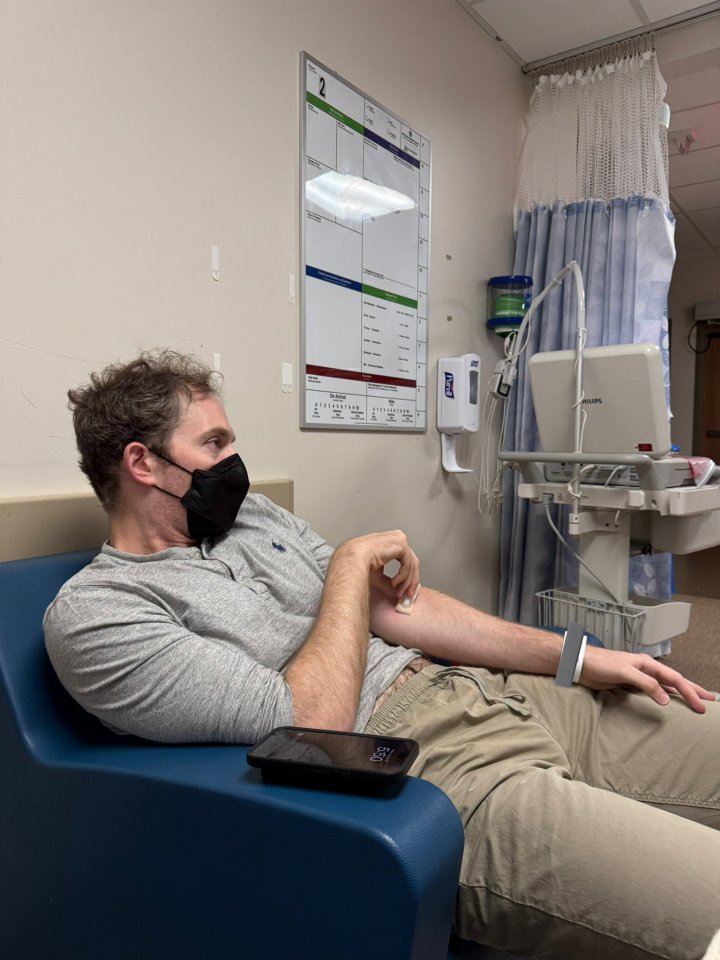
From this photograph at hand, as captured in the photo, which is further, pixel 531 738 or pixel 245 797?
pixel 531 738

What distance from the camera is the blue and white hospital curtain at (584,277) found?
8.59 feet

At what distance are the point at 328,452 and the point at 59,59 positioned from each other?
1.09 meters

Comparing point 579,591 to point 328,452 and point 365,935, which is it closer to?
point 328,452

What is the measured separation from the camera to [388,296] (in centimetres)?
219

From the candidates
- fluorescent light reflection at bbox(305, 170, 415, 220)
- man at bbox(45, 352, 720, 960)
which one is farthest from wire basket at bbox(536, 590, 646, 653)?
fluorescent light reflection at bbox(305, 170, 415, 220)

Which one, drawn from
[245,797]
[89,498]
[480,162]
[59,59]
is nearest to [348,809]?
[245,797]

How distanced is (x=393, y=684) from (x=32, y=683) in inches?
22.3

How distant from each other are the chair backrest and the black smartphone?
0.99 feet

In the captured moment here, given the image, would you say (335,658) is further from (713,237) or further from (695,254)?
(695,254)

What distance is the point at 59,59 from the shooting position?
1.27 metres

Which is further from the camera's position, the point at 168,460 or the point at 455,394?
the point at 455,394

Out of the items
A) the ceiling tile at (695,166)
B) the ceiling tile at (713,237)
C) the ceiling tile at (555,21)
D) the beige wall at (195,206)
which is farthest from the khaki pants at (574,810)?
the ceiling tile at (713,237)

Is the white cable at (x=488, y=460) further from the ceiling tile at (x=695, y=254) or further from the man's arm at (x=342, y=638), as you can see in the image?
the ceiling tile at (x=695, y=254)

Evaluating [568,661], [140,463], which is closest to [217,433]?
[140,463]
